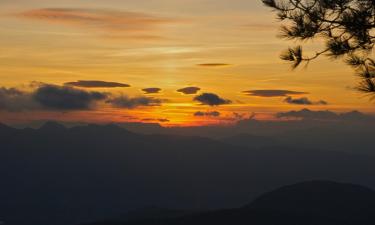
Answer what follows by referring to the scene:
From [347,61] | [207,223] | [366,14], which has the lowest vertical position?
[207,223]

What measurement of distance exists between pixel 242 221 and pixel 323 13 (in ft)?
600

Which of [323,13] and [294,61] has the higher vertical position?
[323,13]

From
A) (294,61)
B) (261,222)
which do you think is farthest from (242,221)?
(294,61)

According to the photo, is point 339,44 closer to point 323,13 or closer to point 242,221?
point 323,13

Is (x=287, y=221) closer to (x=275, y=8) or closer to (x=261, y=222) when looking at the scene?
(x=261, y=222)

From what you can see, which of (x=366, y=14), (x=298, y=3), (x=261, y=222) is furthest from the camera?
(x=261, y=222)

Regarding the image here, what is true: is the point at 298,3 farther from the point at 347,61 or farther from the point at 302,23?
the point at 347,61

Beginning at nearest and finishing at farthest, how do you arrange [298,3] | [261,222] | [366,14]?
[366,14] → [298,3] → [261,222]

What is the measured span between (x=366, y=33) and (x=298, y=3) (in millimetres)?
2281

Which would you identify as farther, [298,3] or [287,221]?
[287,221]

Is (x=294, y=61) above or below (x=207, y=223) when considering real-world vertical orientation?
above

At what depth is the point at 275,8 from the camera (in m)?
19.0

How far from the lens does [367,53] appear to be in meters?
18.2

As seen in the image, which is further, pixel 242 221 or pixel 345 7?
pixel 242 221
